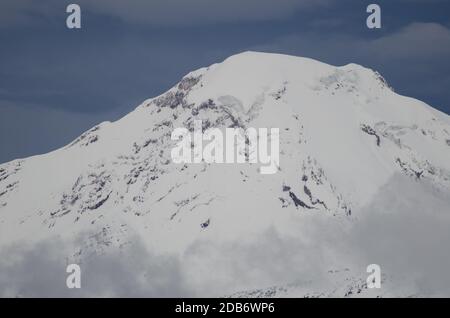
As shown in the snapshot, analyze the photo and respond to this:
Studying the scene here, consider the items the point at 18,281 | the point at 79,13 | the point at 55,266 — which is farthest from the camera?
the point at 55,266
